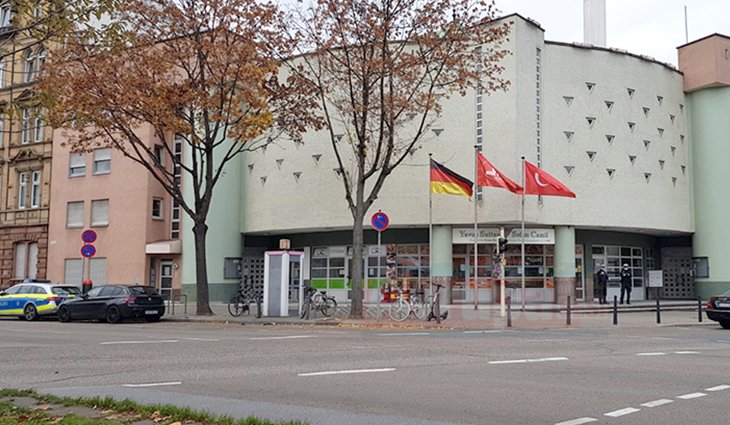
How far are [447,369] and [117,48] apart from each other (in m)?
7.25

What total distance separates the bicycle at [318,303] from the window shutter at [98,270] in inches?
713

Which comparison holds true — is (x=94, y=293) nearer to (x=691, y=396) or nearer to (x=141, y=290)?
(x=141, y=290)

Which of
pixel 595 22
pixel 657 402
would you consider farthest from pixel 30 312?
pixel 595 22

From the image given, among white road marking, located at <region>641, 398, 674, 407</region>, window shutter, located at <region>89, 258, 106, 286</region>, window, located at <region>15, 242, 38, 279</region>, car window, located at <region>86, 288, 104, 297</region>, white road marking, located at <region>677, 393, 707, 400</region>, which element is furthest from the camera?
window, located at <region>15, 242, 38, 279</region>

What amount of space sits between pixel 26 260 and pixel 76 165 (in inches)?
269

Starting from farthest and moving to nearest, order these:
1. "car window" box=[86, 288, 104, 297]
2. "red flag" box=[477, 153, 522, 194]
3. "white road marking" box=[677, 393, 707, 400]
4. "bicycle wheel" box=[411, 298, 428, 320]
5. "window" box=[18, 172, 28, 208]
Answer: "window" box=[18, 172, 28, 208] → "red flag" box=[477, 153, 522, 194] → "car window" box=[86, 288, 104, 297] → "bicycle wheel" box=[411, 298, 428, 320] → "white road marking" box=[677, 393, 707, 400]

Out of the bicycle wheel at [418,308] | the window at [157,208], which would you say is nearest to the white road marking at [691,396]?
the bicycle wheel at [418,308]

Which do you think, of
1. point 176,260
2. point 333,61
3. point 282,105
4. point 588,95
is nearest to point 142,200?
point 176,260

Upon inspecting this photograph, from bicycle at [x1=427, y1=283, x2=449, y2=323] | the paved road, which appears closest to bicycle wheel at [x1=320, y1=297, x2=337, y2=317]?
bicycle at [x1=427, y1=283, x2=449, y2=323]

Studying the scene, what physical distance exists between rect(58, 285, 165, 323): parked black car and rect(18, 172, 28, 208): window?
20.6m

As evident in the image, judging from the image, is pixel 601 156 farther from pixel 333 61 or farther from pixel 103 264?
pixel 103 264

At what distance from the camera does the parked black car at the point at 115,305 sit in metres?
25.6

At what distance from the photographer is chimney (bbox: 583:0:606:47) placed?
1613 inches

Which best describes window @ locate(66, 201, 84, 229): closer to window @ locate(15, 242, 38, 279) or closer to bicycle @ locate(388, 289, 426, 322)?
window @ locate(15, 242, 38, 279)
